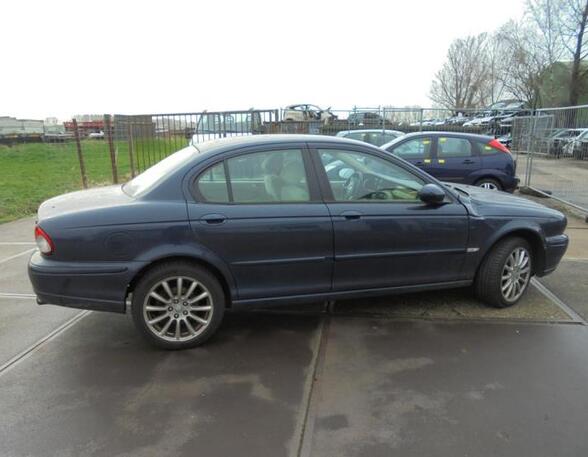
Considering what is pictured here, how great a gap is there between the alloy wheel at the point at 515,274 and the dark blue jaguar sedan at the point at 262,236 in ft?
0.05

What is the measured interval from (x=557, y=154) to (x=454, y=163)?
2437 mm

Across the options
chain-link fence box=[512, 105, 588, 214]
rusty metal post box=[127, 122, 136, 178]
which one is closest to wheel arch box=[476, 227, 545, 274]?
chain-link fence box=[512, 105, 588, 214]

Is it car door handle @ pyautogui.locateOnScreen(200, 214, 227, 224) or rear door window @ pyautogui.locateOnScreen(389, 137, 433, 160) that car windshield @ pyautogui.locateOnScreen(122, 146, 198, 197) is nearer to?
car door handle @ pyautogui.locateOnScreen(200, 214, 227, 224)

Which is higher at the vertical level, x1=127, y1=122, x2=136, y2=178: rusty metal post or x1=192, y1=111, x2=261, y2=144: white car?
x1=192, y1=111, x2=261, y2=144: white car

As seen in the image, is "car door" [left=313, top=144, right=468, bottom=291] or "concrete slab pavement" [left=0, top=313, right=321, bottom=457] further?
"car door" [left=313, top=144, right=468, bottom=291]

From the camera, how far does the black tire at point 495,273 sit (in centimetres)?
419

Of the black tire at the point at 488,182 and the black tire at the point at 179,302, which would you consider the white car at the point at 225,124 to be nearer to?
the black tire at the point at 488,182

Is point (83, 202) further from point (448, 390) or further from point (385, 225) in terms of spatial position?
point (448, 390)

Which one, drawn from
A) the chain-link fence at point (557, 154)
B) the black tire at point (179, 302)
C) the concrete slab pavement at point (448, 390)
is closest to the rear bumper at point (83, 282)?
the black tire at point (179, 302)

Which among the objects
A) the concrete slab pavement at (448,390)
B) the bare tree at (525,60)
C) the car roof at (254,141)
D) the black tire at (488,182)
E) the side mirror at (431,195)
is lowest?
the concrete slab pavement at (448,390)

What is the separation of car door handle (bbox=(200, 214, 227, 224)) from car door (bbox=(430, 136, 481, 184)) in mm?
6912

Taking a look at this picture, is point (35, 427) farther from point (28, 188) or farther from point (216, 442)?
point (28, 188)

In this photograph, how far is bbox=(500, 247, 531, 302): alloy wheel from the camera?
425 centimetres

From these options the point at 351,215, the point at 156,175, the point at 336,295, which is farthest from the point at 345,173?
the point at 156,175
